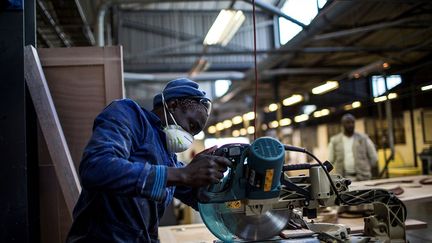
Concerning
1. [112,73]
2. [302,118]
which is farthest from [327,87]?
[112,73]

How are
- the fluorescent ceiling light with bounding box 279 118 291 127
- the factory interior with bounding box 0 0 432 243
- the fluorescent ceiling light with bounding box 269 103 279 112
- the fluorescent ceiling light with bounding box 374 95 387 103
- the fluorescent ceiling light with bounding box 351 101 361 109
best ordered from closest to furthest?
the factory interior with bounding box 0 0 432 243 → the fluorescent ceiling light with bounding box 374 95 387 103 → the fluorescent ceiling light with bounding box 351 101 361 109 → the fluorescent ceiling light with bounding box 279 118 291 127 → the fluorescent ceiling light with bounding box 269 103 279 112

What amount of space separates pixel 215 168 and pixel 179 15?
400 inches

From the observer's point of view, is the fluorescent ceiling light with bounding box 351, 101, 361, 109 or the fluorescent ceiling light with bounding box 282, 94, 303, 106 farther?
the fluorescent ceiling light with bounding box 282, 94, 303, 106

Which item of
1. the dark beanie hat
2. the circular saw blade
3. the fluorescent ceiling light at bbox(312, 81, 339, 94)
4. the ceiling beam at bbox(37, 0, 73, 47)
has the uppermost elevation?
the ceiling beam at bbox(37, 0, 73, 47)

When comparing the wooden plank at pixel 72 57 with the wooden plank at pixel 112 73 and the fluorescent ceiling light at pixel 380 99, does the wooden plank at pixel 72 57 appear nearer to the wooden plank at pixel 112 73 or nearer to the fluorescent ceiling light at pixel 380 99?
the wooden plank at pixel 112 73

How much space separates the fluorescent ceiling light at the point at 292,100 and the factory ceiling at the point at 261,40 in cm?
29

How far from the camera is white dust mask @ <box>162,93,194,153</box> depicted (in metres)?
1.37

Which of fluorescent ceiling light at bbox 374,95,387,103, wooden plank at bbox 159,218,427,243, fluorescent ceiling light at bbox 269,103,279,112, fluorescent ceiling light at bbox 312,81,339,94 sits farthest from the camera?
fluorescent ceiling light at bbox 269,103,279,112

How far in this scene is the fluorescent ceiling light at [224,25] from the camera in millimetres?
4746

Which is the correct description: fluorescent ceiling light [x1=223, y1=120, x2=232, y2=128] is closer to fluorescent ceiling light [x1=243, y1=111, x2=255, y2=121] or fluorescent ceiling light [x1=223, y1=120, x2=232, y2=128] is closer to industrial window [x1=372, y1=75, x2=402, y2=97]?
fluorescent ceiling light [x1=243, y1=111, x2=255, y2=121]

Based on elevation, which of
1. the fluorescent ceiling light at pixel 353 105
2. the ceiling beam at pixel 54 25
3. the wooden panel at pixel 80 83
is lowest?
the wooden panel at pixel 80 83

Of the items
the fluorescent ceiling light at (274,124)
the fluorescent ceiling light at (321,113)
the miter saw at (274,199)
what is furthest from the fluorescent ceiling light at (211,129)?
the miter saw at (274,199)

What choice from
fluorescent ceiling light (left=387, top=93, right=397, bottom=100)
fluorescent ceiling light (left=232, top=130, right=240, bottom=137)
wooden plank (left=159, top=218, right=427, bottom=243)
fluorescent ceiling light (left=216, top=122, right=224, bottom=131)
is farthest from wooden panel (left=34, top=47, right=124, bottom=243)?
fluorescent ceiling light (left=216, top=122, right=224, bottom=131)

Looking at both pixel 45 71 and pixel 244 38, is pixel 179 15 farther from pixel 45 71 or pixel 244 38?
pixel 45 71
